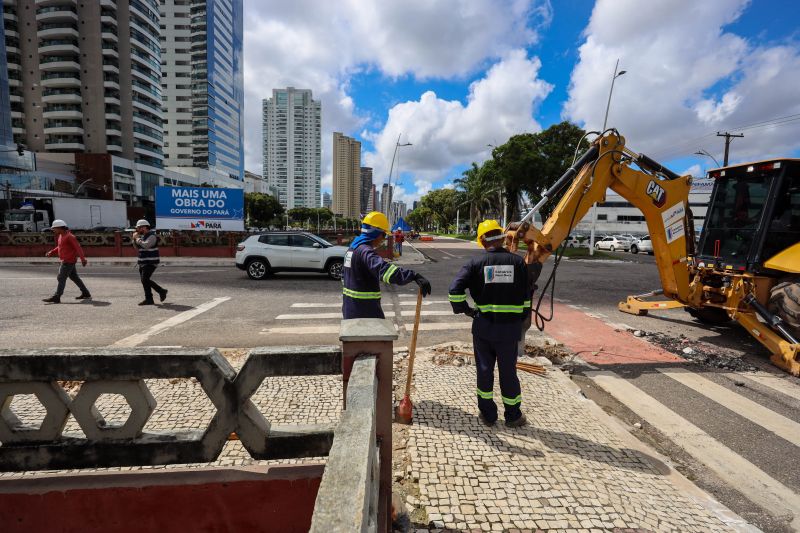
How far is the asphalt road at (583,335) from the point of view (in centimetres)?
354

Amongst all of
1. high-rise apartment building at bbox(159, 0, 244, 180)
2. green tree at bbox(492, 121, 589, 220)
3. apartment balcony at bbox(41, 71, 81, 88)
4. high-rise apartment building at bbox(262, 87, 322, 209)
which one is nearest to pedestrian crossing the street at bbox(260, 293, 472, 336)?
green tree at bbox(492, 121, 589, 220)

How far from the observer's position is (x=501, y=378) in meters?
3.75

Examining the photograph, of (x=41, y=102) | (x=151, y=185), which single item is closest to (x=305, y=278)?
(x=151, y=185)

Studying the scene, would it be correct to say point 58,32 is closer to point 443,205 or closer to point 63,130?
point 63,130

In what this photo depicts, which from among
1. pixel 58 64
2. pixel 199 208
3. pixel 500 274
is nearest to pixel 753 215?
pixel 500 274

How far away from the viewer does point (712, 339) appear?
700 centimetres

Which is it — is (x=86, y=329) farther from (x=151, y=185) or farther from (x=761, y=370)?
(x=151, y=185)

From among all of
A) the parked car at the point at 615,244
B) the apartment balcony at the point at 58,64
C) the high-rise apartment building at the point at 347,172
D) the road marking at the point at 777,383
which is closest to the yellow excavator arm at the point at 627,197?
the road marking at the point at 777,383

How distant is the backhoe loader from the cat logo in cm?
2

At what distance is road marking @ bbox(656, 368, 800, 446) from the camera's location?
13.0 ft

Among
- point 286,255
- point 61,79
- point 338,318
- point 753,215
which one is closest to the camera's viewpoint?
point 753,215

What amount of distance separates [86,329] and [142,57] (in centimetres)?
8130

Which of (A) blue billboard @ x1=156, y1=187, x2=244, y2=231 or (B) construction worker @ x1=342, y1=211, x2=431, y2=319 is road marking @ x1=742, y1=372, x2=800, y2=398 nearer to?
(B) construction worker @ x1=342, y1=211, x2=431, y2=319

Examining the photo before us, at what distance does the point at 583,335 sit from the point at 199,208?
20.4 meters
